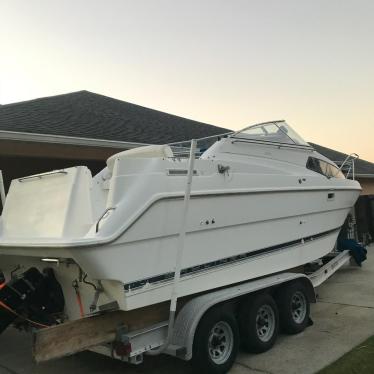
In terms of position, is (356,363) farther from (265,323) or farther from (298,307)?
(298,307)

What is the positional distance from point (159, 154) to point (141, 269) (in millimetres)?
1520

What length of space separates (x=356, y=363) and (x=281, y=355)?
34.4 inches

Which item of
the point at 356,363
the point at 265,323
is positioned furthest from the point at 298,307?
the point at 356,363

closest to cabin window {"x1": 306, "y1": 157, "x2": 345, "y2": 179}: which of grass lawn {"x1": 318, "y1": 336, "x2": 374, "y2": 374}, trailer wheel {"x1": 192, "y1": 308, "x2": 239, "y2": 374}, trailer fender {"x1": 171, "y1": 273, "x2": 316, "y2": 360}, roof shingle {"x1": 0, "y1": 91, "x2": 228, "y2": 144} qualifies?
trailer fender {"x1": 171, "y1": 273, "x2": 316, "y2": 360}

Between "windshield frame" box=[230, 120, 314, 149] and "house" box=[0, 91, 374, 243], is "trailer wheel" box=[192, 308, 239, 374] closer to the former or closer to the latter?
"windshield frame" box=[230, 120, 314, 149]

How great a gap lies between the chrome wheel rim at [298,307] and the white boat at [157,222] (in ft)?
1.47

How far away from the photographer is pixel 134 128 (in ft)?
35.6

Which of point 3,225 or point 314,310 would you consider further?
point 314,310

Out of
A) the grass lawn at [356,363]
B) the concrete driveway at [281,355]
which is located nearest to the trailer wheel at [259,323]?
the concrete driveway at [281,355]

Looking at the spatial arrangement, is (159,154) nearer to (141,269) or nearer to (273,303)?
(141,269)

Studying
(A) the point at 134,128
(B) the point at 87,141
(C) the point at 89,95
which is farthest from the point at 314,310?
(C) the point at 89,95

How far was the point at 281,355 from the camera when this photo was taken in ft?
18.2

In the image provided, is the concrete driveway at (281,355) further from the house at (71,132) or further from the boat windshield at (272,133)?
the house at (71,132)

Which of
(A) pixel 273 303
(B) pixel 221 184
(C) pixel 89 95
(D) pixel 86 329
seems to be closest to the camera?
(D) pixel 86 329
